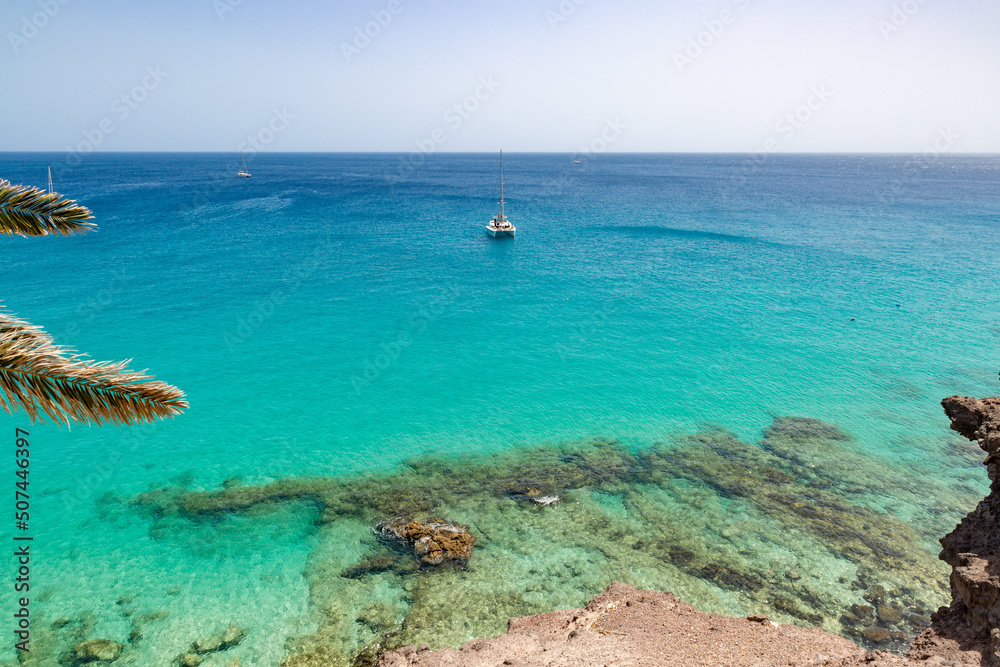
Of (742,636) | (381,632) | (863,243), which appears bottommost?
(381,632)

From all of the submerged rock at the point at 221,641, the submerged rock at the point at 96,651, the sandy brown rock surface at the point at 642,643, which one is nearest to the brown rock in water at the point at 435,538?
the sandy brown rock surface at the point at 642,643

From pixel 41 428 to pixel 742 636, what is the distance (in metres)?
32.6

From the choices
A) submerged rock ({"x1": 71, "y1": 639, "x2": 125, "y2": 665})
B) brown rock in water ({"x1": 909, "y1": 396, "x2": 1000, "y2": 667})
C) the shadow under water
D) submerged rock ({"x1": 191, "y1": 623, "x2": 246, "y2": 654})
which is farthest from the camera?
the shadow under water

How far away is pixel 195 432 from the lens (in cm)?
2711

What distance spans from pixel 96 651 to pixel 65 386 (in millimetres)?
13487

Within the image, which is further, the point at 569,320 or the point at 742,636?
the point at 569,320

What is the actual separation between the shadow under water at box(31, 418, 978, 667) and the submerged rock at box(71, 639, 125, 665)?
5.10 m

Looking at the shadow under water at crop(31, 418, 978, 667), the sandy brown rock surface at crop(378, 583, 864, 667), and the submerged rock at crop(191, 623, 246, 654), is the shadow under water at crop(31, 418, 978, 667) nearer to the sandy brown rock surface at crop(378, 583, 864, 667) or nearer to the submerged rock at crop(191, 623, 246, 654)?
the submerged rock at crop(191, 623, 246, 654)

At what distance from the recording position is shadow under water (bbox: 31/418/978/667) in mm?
16203

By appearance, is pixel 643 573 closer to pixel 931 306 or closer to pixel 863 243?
pixel 931 306

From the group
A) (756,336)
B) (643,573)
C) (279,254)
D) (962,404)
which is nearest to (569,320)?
(756,336)

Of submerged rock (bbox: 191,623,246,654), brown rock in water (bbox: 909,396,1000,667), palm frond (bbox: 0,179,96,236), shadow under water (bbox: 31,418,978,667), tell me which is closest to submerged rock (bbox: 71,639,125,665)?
submerged rock (bbox: 191,623,246,654)

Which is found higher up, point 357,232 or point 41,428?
point 357,232

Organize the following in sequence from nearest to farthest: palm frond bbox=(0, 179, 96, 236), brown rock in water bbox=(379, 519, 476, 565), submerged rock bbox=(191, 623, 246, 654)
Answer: palm frond bbox=(0, 179, 96, 236) → submerged rock bbox=(191, 623, 246, 654) → brown rock in water bbox=(379, 519, 476, 565)
